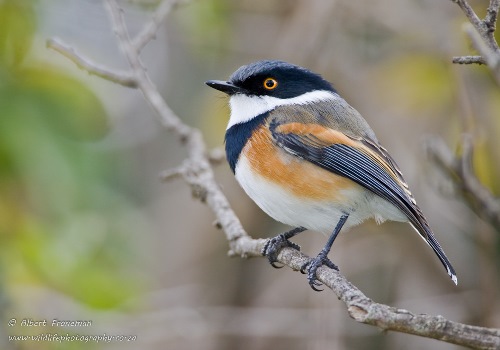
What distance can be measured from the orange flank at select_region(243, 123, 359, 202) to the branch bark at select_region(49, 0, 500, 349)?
28 centimetres

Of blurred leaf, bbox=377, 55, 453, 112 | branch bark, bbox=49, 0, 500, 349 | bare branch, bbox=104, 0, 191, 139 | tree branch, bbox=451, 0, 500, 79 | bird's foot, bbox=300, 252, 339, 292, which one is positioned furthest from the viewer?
blurred leaf, bbox=377, 55, 453, 112

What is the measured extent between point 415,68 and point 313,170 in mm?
1920

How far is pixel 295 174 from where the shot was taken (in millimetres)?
3529

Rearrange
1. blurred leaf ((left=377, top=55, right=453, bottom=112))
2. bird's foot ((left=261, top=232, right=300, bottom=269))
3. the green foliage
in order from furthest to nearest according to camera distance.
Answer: blurred leaf ((left=377, top=55, right=453, bottom=112)), the green foliage, bird's foot ((left=261, top=232, right=300, bottom=269))

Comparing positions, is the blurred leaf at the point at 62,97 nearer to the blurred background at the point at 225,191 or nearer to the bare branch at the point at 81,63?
the blurred background at the point at 225,191

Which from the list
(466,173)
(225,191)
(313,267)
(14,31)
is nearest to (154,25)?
(14,31)

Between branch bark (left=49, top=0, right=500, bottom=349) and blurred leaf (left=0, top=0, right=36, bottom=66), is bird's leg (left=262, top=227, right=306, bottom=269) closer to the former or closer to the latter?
branch bark (left=49, top=0, right=500, bottom=349)

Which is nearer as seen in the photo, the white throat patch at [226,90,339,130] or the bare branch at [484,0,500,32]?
the bare branch at [484,0,500,32]

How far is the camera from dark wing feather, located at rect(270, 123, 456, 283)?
341cm

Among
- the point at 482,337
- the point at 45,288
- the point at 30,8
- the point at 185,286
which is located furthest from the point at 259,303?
the point at 482,337

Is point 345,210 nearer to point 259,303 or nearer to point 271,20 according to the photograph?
point 259,303

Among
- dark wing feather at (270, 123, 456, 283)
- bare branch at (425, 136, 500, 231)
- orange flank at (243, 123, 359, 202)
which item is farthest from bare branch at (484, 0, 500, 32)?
bare branch at (425, 136, 500, 231)

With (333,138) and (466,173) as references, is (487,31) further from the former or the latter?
(466,173)

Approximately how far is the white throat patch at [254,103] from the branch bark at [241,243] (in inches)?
11.9
